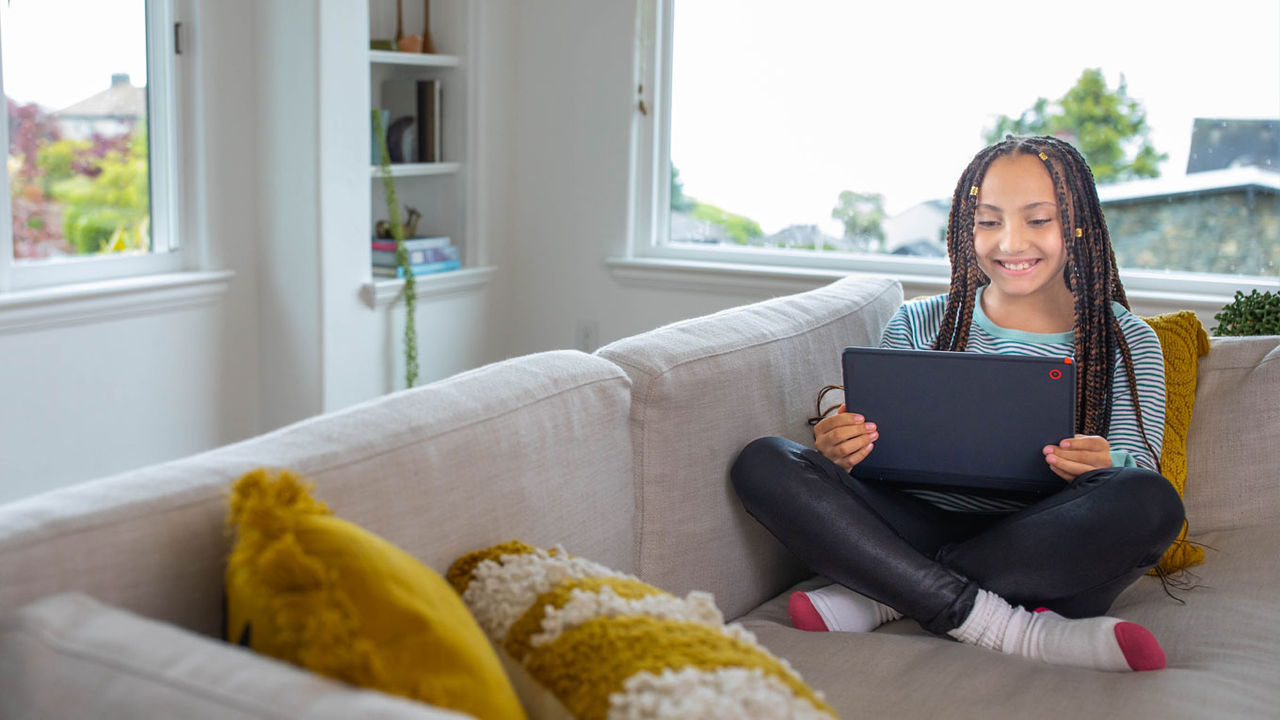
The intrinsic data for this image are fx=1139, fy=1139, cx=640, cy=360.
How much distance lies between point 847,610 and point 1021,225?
2.21 feet

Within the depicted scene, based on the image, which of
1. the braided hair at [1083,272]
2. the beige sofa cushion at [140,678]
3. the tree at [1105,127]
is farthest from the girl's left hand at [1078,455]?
the tree at [1105,127]

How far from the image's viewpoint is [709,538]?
158cm

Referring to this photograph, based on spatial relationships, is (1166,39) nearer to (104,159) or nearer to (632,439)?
(632,439)


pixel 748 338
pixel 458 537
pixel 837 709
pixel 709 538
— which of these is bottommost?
pixel 837 709

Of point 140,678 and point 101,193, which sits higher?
point 101,193

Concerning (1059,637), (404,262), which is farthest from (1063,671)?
(404,262)

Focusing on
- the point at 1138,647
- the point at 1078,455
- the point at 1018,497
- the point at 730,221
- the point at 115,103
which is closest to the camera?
the point at 1138,647

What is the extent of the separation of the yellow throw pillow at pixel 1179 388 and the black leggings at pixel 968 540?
0.34 metres

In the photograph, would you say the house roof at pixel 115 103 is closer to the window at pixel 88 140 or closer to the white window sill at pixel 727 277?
the window at pixel 88 140

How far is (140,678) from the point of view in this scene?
74 centimetres

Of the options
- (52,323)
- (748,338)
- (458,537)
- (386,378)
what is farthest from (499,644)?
(386,378)

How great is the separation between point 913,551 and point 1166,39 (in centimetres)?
224

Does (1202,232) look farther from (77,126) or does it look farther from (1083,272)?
(77,126)

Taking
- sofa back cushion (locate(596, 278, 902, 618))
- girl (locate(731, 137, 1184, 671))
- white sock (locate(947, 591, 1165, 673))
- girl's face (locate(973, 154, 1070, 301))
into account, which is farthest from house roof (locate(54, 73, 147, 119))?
white sock (locate(947, 591, 1165, 673))
